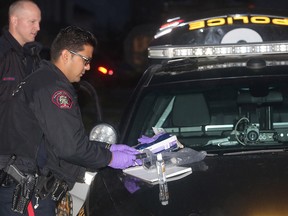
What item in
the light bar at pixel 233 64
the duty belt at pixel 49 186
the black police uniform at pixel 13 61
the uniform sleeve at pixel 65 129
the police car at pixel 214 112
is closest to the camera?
the police car at pixel 214 112

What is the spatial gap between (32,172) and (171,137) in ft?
2.47

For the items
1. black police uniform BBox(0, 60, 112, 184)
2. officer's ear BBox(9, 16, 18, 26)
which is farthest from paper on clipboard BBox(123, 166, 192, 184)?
officer's ear BBox(9, 16, 18, 26)

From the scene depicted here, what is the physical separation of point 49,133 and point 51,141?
0.14 feet

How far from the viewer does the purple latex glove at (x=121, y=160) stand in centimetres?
351

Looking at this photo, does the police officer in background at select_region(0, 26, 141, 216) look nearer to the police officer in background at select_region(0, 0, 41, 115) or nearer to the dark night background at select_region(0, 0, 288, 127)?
the police officer in background at select_region(0, 0, 41, 115)

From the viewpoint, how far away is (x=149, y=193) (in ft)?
10.6

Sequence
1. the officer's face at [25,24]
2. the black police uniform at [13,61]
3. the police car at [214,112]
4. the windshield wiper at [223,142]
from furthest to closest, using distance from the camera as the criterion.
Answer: the officer's face at [25,24] < the black police uniform at [13,61] < the windshield wiper at [223,142] < the police car at [214,112]

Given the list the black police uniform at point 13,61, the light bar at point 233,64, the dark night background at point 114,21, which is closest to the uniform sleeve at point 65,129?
the black police uniform at point 13,61

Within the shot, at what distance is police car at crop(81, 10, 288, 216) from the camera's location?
10.5 feet

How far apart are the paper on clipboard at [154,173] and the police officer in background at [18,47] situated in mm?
833

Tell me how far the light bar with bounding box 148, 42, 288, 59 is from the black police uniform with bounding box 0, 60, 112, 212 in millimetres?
1002

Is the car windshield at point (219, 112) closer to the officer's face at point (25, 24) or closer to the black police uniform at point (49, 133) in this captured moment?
the black police uniform at point (49, 133)

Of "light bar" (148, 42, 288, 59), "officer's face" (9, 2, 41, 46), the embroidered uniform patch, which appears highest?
"officer's face" (9, 2, 41, 46)

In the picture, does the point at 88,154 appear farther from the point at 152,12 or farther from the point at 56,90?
the point at 152,12
